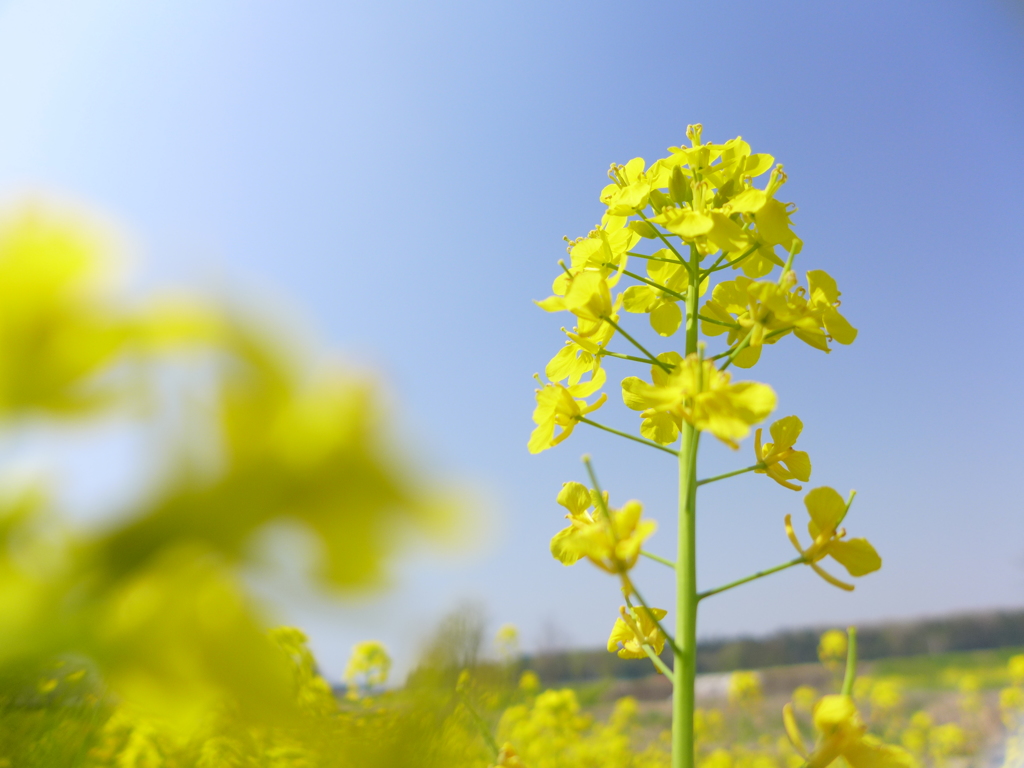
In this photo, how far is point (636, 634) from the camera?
39 cm

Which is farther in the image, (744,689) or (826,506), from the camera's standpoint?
(744,689)

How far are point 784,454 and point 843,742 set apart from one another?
18cm

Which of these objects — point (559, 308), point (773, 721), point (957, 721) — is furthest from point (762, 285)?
point (957, 721)

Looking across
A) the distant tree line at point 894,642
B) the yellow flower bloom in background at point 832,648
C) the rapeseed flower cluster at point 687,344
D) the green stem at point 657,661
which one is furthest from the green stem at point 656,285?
the yellow flower bloom in background at point 832,648

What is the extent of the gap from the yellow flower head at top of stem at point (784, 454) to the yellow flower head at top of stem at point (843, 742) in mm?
151

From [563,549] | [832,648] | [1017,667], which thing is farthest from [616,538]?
[832,648]

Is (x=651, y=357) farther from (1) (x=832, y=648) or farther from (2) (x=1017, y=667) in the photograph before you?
(1) (x=832, y=648)

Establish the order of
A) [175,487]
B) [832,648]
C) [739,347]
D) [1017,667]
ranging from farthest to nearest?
[832,648] → [1017,667] → [739,347] → [175,487]

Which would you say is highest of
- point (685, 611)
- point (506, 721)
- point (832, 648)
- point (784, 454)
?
point (784, 454)

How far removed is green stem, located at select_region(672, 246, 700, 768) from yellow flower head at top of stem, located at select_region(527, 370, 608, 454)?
82mm

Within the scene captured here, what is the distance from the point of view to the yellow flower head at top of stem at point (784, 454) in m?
0.44

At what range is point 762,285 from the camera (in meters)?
0.41

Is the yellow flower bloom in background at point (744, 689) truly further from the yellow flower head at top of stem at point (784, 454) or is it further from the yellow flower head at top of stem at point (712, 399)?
the yellow flower head at top of stem at point (712, 399)

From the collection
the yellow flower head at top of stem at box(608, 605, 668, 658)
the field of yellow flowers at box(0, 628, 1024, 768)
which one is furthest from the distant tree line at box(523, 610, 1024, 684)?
the yellow flower head at top of stem at box(608, 605, 668, 658)
